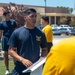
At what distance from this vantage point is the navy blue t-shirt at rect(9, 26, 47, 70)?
452 centimetres

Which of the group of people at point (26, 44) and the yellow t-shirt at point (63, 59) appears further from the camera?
the group of people at point (26, 44)

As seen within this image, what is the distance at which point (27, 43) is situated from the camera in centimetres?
451

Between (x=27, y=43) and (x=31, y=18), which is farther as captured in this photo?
(x=31, y=18)

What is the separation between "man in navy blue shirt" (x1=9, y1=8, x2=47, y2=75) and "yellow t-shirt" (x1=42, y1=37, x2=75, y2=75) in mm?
2489

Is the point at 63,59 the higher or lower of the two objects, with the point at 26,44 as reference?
higher

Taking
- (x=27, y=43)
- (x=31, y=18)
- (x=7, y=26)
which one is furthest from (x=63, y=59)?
(x=7, y=26)

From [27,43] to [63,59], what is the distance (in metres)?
2.61

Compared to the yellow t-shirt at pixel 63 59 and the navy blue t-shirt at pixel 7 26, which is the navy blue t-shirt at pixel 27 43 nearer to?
→ the yellow t-shirt at pixel 63 59

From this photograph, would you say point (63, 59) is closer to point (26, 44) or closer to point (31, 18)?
point (26, 44)

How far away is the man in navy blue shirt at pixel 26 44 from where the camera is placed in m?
4.51

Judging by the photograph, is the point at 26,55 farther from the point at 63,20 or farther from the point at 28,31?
the point at 63,20

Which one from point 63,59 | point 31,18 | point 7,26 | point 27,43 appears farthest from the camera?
point 7,26

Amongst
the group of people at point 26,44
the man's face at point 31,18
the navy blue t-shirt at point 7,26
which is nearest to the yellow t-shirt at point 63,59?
the group of people at point 26,44

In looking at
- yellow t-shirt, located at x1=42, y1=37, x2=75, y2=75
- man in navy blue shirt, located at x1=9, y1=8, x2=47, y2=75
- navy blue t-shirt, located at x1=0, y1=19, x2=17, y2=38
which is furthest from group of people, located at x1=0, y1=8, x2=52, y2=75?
navy blue t-shirt, located at x1=0, y1=19, x2=17, y2=38
